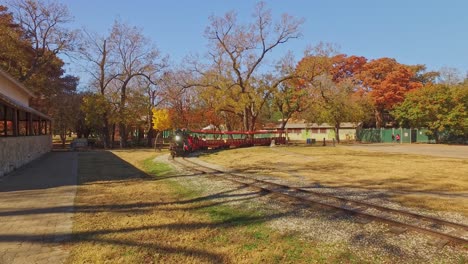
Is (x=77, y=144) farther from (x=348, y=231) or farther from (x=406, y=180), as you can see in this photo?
(x=348, y=231)

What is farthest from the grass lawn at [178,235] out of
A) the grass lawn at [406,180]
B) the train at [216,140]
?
the train at [216,140]

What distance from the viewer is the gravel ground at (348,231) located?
5469 millimetres

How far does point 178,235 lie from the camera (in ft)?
21.2

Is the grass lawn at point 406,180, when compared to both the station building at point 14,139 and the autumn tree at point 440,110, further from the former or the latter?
the autumn tree at point 440,110

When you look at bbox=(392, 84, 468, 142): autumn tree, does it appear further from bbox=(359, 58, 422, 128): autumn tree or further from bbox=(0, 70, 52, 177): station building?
bbox=(0, 70, 52, 177): station building

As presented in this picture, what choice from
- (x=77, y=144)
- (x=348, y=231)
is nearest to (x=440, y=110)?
(x=77, y=144)

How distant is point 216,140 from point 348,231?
27890mm

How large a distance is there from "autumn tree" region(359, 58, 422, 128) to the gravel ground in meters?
52.6

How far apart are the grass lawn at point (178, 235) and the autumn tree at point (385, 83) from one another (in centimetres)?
5492

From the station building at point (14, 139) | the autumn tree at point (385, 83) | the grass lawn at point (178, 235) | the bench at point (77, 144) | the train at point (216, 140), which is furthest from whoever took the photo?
the autumn tree at point (385, 83)

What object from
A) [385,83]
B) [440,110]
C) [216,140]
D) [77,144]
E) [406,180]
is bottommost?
[406,180]

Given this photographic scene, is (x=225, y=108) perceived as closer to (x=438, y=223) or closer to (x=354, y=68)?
(x=438, y=223)

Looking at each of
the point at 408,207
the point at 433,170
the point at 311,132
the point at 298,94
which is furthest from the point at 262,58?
the point at 311,132

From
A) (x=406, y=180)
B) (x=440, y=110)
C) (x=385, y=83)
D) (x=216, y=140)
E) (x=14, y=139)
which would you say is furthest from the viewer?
(x=385, y=83)
